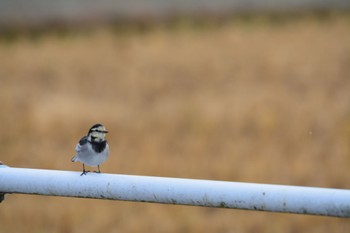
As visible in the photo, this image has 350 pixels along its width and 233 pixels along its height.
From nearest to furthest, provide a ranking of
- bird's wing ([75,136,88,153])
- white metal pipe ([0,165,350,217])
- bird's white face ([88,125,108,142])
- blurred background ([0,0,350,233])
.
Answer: white metal pipe ([0,165,350,217])
bird's white face ([88,125,108,142])
bird's wing ([75,136,88,153])
blurred background ([0,0,350,233])

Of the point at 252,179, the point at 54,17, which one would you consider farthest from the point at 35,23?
the point at 252,179

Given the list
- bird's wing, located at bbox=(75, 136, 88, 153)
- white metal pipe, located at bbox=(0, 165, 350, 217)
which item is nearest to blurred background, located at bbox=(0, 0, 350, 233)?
bird's wing, located at bbox=(75, 136, 88, 153)

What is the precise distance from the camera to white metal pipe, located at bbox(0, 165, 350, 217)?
170 centimetres

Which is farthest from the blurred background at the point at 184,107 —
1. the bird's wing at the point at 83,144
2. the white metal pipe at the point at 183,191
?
the white metal pipe at the point at 183,191

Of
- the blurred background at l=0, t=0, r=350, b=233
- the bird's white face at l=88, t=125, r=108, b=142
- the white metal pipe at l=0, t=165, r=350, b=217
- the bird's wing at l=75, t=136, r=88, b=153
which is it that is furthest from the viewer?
the blurred background at l=0, t=0, r=350, b=233

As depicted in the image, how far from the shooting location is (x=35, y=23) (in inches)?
650

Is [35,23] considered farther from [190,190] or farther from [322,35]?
[190,190]

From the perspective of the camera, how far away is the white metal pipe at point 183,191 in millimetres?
1700

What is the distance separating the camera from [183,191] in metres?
1.82

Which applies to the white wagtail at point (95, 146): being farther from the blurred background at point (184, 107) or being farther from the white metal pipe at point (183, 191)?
the blurred background at point (184, 107)

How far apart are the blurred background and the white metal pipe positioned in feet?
11.7

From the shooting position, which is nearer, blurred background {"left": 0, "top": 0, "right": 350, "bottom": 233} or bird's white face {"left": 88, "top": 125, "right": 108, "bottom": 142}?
bird's white face {"left": 88, "top": 125, "right": 108, "bottom": 142}

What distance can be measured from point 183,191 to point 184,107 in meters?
6.96

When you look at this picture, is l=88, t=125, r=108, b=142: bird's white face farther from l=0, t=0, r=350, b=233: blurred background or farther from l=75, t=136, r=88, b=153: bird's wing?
l=0, t=0, r=350, b=233: blurred background
